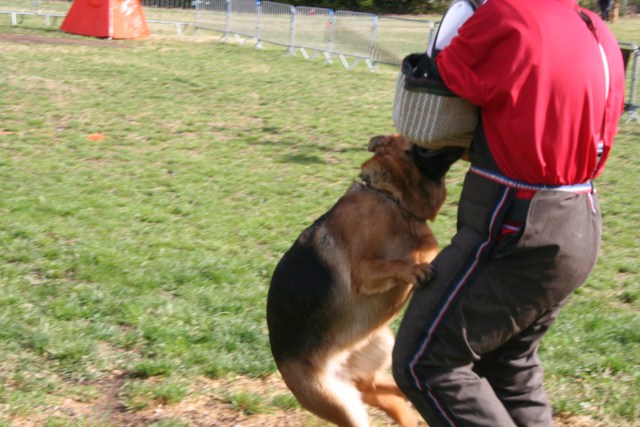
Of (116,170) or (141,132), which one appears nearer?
(116,170)

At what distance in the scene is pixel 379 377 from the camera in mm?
3484

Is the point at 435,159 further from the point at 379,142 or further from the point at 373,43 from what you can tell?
the point at 373,43

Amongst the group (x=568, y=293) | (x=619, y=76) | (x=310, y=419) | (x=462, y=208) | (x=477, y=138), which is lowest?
(x=310, y=419)

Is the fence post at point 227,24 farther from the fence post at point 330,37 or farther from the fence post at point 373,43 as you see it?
the fence post at point 373,43

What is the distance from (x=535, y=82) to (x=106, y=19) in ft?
61.7

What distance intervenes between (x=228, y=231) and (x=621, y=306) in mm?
3080

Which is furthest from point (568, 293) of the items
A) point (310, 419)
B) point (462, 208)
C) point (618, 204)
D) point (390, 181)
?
point (618, 204)

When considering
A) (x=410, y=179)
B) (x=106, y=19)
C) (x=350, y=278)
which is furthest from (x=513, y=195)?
(x=106, y=19)

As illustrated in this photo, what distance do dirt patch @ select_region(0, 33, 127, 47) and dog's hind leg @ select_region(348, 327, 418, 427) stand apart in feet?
54.2

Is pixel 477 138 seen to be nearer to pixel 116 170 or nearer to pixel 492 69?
pixel 492 69

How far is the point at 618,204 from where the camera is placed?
7402 millimetres

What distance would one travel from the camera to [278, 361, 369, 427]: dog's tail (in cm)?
320

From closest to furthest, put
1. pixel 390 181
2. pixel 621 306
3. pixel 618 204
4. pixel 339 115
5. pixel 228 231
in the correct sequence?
pixel 390 181, pixel 621 306, pixel 228 231, pixel 618 204, pixel 339 115

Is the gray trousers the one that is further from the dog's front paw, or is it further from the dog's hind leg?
the dog's hind leg
